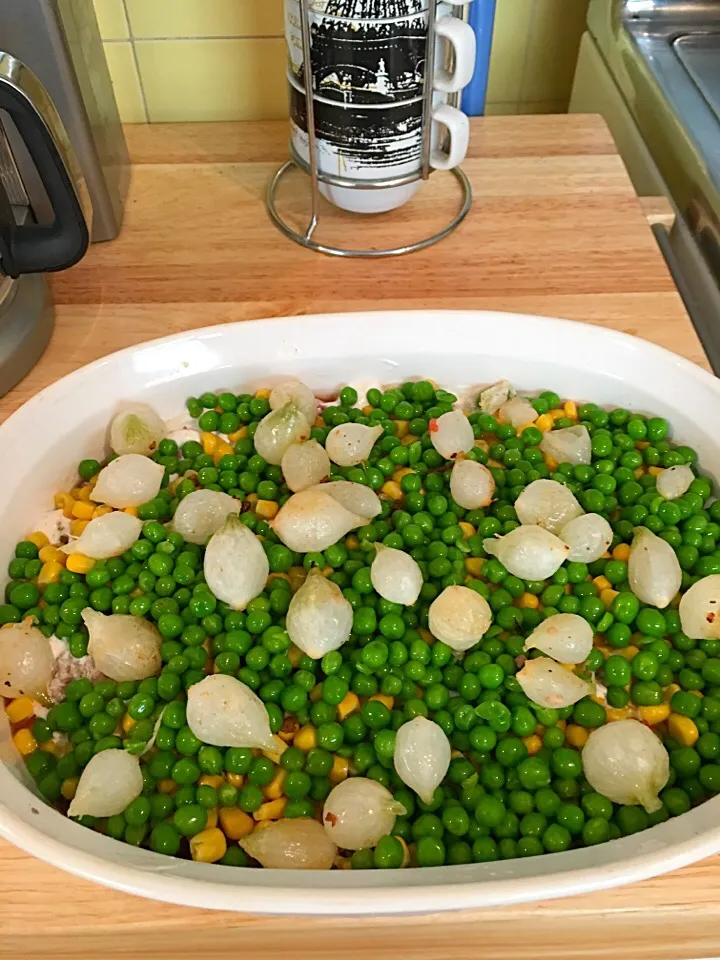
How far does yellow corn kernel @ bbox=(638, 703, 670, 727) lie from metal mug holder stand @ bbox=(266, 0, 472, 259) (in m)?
0.50

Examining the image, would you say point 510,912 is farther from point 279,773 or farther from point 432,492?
point 432,492

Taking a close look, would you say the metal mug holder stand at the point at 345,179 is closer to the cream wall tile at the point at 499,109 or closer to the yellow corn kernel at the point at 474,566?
the cream wall tile at the point at 499,109

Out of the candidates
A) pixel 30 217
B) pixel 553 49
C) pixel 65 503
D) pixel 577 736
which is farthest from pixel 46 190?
pixel 553 49

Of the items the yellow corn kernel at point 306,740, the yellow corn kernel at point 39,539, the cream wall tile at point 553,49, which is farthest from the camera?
the cream wall tile at point 553,49

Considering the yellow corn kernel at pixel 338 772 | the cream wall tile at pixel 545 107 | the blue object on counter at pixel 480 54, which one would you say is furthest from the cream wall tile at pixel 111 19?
the yellow corn kernel at pixel 338 772

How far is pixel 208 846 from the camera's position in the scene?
1.79 feet

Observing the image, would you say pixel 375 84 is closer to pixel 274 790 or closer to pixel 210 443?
pixel 210 443

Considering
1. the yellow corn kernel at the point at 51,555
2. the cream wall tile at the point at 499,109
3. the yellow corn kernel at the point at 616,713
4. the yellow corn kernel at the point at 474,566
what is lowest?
the yellow corn kernel at the point at 616,713

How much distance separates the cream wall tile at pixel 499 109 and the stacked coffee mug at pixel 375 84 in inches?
12.3

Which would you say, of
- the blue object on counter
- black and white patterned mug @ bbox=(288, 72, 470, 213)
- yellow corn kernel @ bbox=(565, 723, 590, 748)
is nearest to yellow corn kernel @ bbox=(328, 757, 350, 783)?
yellow corn kernel @ bbox=(565, 723, 590, 748)

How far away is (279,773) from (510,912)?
18 cm

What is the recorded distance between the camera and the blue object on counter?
95 cm

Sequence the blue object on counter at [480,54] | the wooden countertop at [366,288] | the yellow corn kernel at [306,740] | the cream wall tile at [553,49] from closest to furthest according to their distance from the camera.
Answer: the wooden countertop at [366,288] < the yellow corn kernel at [306,740] < the blue object on counter at [480,54] < the cream wall tile at [553,49]

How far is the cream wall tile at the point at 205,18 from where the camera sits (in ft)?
3.28
